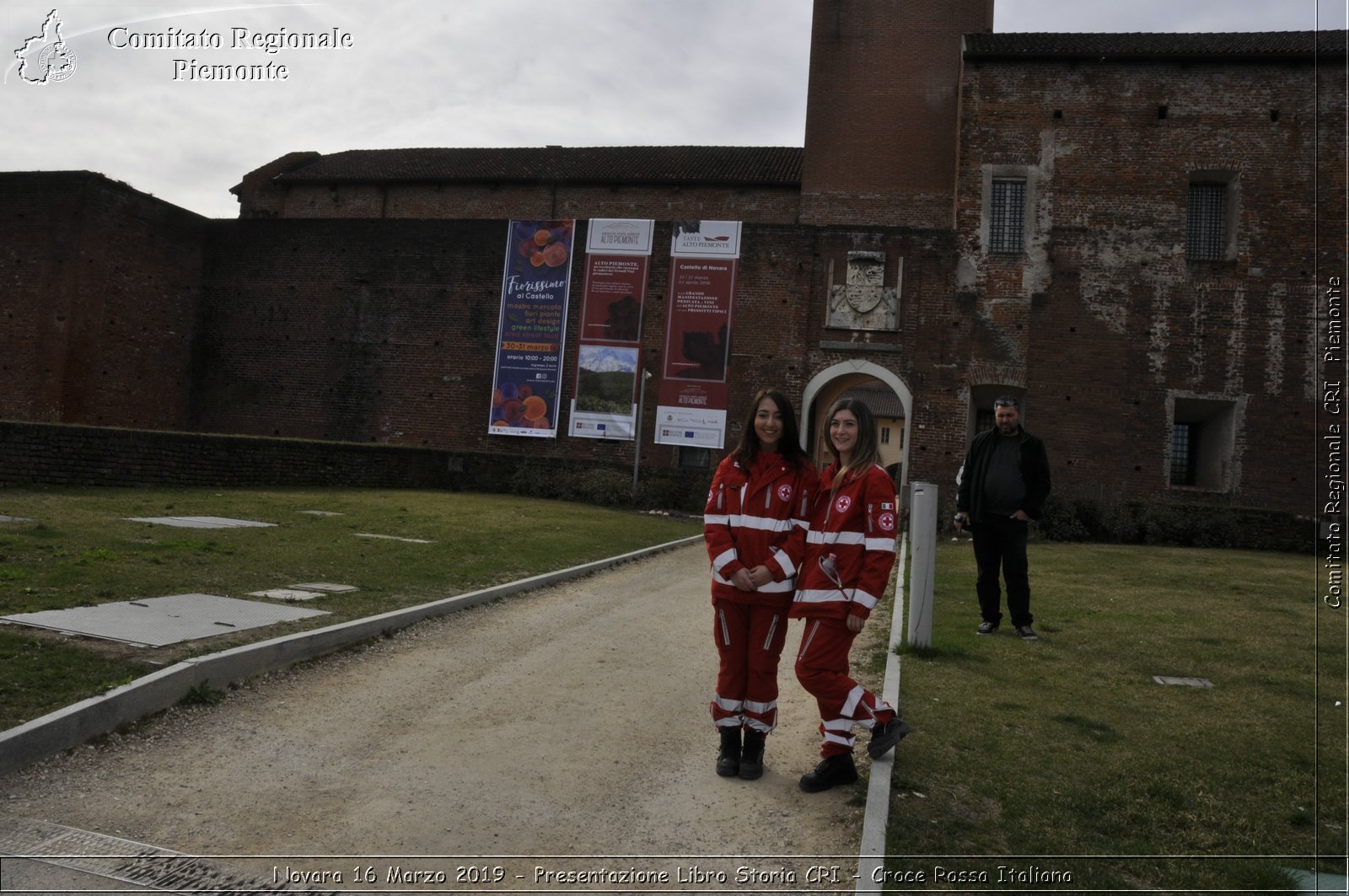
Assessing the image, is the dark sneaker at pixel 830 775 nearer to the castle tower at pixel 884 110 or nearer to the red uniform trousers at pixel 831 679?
the red uniform trousers at pixel 831 679

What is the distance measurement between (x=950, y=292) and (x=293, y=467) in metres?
14.9

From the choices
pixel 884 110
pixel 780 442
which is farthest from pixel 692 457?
pixel 780 442

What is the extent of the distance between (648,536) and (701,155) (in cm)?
2001

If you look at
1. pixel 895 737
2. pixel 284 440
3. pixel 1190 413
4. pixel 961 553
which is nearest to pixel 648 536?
pixel 961 553

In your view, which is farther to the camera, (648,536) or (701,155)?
(701,155)

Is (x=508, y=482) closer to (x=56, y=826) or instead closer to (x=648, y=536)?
(x=648, y=536)

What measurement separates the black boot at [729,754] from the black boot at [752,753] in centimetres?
3

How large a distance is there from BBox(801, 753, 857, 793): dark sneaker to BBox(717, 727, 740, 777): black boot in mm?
307

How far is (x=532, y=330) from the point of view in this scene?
24.1m

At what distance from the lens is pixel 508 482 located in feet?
73.2

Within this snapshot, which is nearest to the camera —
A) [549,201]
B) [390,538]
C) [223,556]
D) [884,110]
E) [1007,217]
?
[223,556]

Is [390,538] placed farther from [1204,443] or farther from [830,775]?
[1204,443]

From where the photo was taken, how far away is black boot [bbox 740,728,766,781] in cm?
416

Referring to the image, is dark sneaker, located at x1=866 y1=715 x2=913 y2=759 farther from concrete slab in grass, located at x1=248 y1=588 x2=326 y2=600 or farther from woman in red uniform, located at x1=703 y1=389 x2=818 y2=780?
concrete slab in grass, located at x1=248 y1=588 x2=326 y2=600
